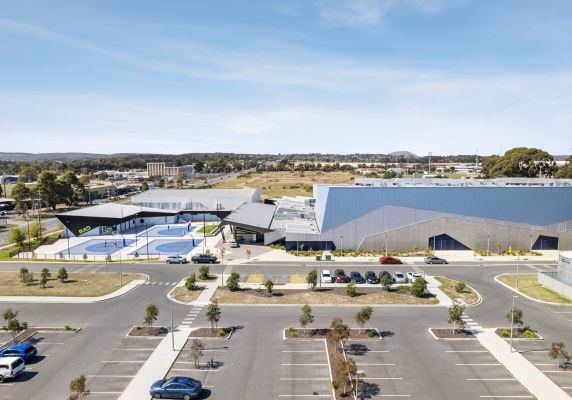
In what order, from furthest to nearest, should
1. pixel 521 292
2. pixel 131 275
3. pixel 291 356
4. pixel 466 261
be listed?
pixel 466 261 → pixel 131 275 → pixel 521 292 → pixel 291 356

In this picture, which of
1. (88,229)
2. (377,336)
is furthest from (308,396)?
(88,229)

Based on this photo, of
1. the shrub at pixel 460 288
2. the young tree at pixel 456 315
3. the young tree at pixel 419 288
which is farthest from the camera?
the shrub at pixel 460 288

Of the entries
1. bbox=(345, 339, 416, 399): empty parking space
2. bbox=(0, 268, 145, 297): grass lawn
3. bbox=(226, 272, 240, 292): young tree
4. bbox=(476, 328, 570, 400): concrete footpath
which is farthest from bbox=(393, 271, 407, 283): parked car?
bbox=(0, 268, 145, 297): grass lawn

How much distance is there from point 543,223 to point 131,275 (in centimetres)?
7489

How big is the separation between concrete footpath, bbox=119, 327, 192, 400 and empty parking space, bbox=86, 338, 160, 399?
506 mm

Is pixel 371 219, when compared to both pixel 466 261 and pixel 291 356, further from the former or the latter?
pixel 291 356

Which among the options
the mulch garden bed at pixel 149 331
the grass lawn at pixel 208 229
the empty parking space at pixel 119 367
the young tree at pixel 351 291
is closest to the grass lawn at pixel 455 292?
the young tree at pixel 351 291

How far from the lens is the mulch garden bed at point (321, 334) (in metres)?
40.5

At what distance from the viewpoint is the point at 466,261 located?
71.1 metres

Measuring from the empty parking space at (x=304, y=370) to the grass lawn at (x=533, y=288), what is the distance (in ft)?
105

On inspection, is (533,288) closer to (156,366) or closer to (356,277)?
(356,277)

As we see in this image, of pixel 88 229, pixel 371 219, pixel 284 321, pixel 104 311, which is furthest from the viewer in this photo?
pixel 88 229

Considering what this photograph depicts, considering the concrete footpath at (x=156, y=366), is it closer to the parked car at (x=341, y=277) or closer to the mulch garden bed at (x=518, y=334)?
the parked car at (x=341, y=277)

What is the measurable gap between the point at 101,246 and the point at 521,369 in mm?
75724
